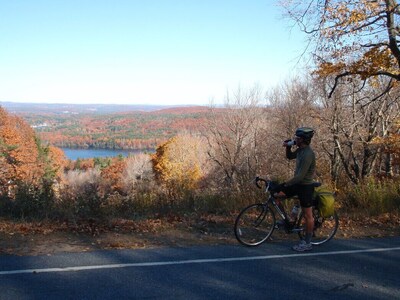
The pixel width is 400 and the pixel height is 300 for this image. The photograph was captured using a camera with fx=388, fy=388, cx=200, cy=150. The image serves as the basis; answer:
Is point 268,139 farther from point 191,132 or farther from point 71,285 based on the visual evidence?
point 71,285

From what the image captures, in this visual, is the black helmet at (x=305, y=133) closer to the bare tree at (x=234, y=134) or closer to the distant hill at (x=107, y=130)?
the bare tree at (x=234, y=134)

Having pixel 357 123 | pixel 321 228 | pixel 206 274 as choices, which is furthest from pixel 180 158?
pixel 206 274

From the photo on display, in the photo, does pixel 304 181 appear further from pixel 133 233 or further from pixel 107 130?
pixel 107 130

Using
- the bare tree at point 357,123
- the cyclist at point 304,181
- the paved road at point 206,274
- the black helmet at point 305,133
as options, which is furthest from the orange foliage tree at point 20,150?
the black helmet at point 305,133

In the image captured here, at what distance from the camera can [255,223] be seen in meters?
6.41

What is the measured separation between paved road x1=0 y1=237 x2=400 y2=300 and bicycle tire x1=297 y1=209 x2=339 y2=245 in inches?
16.1

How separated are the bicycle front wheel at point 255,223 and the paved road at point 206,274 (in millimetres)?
279

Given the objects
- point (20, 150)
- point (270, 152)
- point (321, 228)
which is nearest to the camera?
point (321, 228)

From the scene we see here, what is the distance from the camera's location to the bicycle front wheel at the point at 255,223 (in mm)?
6270

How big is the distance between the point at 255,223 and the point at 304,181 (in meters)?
1.08

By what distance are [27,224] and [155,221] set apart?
7.49ft

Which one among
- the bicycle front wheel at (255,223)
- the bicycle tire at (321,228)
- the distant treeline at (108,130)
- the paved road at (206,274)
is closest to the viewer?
the paved road at (206,274)

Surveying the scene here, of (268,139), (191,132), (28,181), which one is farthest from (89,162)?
(28,181)

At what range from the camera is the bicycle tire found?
643cm
